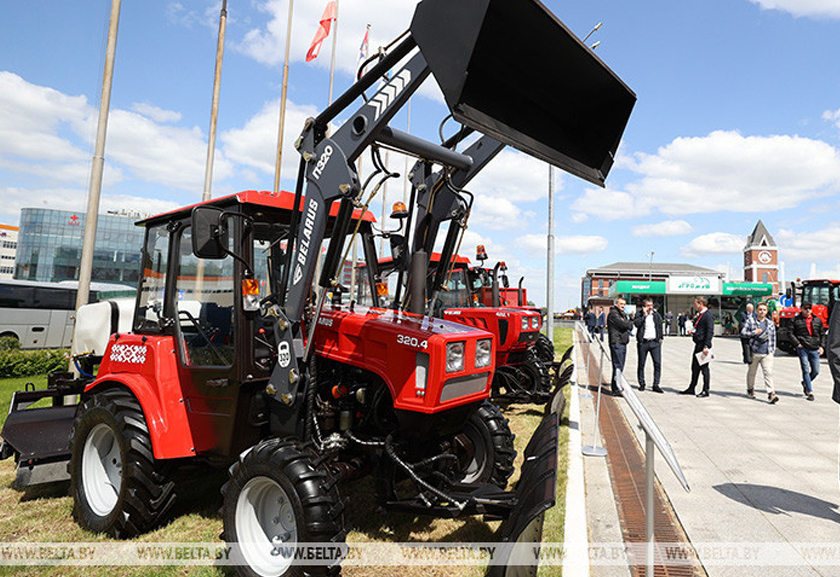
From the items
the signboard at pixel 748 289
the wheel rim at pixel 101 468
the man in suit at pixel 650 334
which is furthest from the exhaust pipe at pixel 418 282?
the signboard at pixel 748 289

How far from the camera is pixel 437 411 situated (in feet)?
10.2

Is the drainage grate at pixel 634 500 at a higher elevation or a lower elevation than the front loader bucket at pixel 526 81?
lower

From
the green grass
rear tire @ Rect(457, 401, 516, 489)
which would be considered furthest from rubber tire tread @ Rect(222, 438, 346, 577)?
rear tire @ Rect(457, 401, 516, 489)

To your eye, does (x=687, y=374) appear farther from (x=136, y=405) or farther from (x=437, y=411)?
(x=136, y=405)

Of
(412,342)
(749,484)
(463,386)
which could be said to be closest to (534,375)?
(749,484)

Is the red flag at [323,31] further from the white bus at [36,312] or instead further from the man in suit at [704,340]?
the man in suit at [704,340]

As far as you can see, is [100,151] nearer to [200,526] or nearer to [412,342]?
[200,526]

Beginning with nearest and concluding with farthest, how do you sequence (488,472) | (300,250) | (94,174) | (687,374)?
(300,250), (488,472), (94,174), (687,374)

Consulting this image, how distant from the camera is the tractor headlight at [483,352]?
3473 mm

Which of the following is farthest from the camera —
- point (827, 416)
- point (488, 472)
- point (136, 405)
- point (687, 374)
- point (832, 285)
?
point (832, 285)

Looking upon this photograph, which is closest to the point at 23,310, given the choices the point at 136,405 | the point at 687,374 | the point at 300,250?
the point at 136,405

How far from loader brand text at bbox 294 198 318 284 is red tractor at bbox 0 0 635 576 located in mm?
14

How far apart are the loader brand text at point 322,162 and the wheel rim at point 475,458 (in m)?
2.39

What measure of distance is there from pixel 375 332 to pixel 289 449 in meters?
0.94
